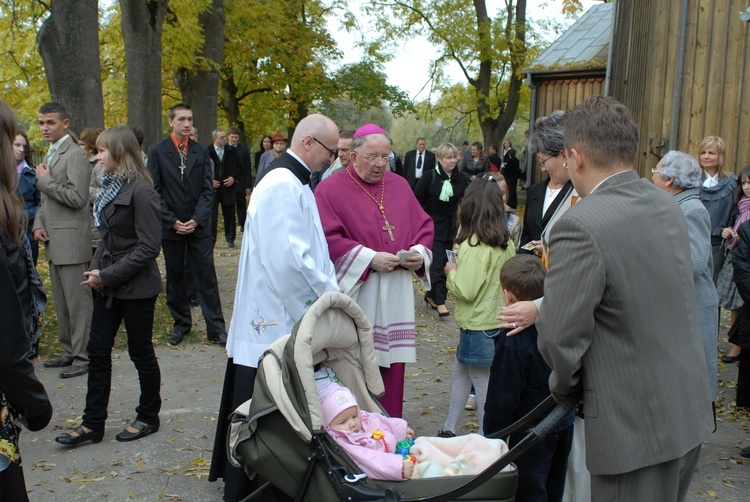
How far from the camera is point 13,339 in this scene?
2572 millimetres

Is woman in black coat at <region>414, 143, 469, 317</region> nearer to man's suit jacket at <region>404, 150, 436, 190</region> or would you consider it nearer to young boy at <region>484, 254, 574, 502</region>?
man's suit jacket at <region>404, 150, 436, 190</region>

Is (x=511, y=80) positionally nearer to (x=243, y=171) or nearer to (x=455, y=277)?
(x=243, y=171)

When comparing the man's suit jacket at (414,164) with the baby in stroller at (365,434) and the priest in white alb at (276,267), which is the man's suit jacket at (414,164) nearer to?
the priest in white alb at (276,267)

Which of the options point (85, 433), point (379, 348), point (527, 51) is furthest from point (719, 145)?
point (527, 51)

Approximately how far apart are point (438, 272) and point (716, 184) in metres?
3.49

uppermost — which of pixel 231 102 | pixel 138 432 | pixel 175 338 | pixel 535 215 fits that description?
pixel 231 102

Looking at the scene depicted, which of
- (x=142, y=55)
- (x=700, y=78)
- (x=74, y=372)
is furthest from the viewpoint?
(x=142, y=55)

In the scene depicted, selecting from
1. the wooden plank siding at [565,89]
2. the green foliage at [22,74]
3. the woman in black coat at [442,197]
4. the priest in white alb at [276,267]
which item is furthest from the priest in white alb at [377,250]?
the green foliage at [22,74]

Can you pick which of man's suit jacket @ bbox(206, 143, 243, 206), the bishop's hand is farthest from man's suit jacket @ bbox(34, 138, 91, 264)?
man's suit jacket @ bbox(206, 143, 243, 206)

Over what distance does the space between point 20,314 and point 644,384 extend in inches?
87.4

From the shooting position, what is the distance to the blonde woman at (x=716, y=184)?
7.64 m

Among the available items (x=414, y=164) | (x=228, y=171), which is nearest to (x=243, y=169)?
(x=228, y=171)

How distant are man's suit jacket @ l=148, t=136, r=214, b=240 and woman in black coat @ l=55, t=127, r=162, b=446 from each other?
8.60 feet

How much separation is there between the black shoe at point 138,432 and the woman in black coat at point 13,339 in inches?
99.7
